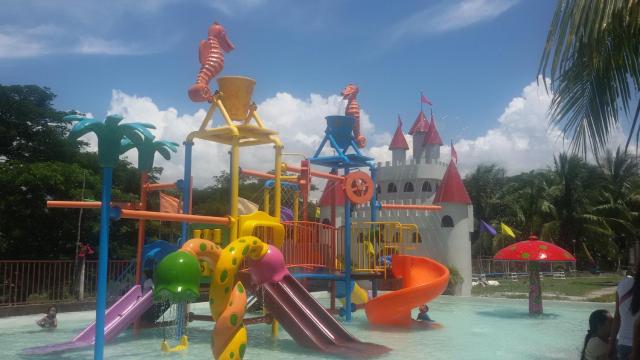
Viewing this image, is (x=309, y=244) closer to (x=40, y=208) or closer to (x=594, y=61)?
A: (x=594, y=61)

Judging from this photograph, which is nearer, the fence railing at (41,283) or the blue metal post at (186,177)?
the blue metal post at (186,177)

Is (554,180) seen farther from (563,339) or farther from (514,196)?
(563,339)

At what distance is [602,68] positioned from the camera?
4809 millimetres

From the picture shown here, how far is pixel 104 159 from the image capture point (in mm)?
7160

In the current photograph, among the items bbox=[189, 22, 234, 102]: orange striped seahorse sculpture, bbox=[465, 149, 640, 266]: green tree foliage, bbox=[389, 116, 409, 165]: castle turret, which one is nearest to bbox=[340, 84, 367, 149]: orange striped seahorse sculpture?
bbox=[189, 22, 234, 102]: orange striped seahorse sculpture

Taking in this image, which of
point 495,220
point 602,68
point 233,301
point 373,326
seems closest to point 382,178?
point 495,220

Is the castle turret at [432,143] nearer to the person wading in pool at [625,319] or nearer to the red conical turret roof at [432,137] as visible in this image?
the red conical turret roof at [432,137]

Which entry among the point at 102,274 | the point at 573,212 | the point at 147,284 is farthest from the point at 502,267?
the point at 102,274

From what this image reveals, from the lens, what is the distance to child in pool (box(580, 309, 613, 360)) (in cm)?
402

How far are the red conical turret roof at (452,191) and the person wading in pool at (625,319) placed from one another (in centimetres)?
1920

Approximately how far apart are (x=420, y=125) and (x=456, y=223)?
7.94m

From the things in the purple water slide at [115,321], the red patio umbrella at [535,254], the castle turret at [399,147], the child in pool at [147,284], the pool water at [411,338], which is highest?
the castle turret at [399,147]

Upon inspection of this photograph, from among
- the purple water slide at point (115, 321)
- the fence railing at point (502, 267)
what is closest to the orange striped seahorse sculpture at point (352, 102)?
the purple water slide at point (115, 321)

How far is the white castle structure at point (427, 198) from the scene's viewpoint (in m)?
23.1
